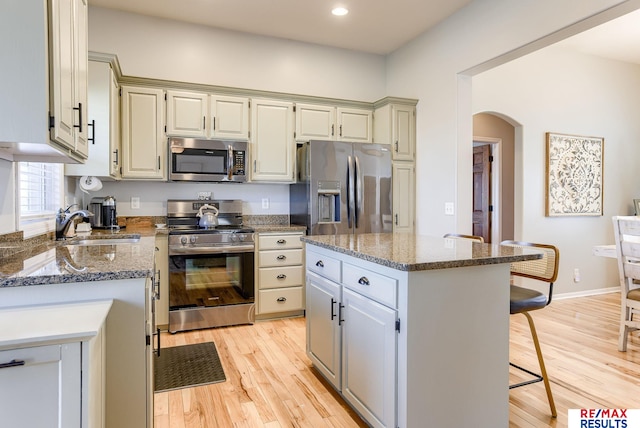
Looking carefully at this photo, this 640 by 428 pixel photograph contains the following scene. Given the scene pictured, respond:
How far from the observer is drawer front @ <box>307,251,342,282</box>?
2.14m

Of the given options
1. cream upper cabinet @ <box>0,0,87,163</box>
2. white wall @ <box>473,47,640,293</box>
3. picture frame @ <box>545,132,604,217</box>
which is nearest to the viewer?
cream upper cabinet @ <box>0,0,87,163</box>

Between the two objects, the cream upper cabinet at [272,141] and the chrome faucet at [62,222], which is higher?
the cream upper cabinet at [272,141]

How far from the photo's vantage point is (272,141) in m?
3.91

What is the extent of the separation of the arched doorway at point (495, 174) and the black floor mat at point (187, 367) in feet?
12.1

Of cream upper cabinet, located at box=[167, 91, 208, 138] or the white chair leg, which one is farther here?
cream upper cabinet, located at box=[167, 91, 208, 138]

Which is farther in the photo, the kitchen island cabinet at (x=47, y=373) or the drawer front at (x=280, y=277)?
the drawer front at (x=280, y=277)

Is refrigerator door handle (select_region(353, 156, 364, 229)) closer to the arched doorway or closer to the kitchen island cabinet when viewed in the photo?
the arched doorway

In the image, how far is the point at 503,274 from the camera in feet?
5.84

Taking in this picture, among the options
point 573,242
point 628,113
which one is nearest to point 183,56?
point 573,242

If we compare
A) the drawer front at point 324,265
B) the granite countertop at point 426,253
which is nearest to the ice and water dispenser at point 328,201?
the drawer front at point 324,265

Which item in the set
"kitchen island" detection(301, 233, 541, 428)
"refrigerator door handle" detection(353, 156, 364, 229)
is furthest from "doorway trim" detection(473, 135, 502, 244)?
"kitchen island" detection(301, 233, 541, 428)

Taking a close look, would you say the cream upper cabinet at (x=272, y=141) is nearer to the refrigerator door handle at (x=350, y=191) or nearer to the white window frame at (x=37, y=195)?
the refrigerator door handle at (x=350, y=191)

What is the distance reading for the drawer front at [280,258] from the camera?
3615mm

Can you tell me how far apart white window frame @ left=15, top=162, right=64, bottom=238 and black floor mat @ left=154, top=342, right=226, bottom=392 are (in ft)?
3.85
